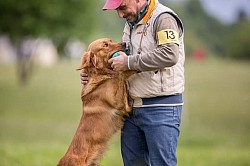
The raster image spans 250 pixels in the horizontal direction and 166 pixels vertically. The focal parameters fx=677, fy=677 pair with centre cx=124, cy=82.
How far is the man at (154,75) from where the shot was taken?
5363mm

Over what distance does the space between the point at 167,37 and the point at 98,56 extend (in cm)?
116

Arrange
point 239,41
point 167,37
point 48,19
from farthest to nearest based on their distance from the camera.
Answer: point 48,19
point 239,41
point 167,37

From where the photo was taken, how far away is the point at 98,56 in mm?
6262

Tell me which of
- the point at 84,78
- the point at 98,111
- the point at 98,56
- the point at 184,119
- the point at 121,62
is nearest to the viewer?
the point at 121,62

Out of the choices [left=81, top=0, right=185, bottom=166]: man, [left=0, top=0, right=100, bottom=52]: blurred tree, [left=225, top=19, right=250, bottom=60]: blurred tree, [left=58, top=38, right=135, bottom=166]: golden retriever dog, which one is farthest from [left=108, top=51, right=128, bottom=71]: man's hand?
[left=0, top=0, right=100, bottom=52]: blurred tree

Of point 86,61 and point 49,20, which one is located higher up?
point 49,20

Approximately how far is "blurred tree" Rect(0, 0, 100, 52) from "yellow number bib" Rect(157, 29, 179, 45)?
24202 millimetres

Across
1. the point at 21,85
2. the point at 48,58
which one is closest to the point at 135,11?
the point at 21,85

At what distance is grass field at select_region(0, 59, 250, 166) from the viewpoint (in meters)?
11.0

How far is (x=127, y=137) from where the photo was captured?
5773mm

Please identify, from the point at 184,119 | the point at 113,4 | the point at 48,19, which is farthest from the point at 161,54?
the point at 48,19

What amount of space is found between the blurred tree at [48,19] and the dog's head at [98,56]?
23143 millimetres

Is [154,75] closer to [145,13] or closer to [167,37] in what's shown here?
[167,37]

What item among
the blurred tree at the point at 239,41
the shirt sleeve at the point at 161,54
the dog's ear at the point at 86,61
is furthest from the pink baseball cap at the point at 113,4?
the blurred tree at the point at 239,41
